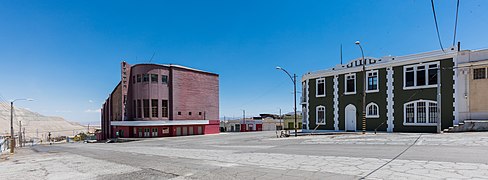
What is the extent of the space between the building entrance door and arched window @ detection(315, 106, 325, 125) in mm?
3150

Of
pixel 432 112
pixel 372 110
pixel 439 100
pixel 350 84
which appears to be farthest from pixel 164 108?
pixel 439 100

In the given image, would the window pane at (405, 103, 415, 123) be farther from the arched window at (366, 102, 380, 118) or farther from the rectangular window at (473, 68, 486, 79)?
the rectangular window at (473, 68, 486, 79)

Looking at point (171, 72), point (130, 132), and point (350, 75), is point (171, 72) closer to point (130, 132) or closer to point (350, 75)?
point (130, 132)

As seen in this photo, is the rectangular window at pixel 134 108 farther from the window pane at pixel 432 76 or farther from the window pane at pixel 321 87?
the window pane at pixel 432 76

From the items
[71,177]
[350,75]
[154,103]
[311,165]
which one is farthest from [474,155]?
[154,103]

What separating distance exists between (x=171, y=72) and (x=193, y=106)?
7336mm

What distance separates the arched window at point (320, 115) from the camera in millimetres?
33844

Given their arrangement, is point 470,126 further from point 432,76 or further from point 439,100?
point 432,76

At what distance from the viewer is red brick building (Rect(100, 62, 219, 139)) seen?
4422 cm

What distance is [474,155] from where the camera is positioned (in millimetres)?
9984

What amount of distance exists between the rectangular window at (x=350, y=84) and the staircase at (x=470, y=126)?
9.75m

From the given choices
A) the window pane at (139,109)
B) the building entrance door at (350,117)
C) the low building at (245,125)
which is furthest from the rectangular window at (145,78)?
the building entrance door at (350,117)

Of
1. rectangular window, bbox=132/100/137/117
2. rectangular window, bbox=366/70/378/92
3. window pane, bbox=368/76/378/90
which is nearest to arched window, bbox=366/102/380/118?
rectangular window, bbox=366/70/378/92

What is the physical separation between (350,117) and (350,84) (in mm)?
3756
